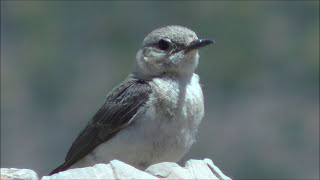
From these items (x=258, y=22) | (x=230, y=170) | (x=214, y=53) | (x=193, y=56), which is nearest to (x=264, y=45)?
(x=258, y=22)

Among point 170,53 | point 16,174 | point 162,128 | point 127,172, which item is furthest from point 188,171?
point 170,53

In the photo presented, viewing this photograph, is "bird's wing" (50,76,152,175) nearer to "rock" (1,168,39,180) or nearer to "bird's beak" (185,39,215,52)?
"bird's beak" (185,39,215,52)

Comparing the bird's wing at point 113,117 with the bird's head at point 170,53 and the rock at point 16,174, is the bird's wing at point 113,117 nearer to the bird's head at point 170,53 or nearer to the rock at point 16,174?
the bird's head at point 170,53

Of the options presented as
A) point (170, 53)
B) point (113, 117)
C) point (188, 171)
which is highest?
point (170, 53)

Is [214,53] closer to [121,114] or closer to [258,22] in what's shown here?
[258,22]

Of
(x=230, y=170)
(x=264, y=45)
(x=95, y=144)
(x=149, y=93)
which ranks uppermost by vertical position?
(x=149, y=93)

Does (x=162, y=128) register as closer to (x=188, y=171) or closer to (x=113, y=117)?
(x=113, y=117)

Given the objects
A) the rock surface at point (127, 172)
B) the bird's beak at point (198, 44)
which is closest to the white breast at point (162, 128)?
the bird's beak at point (198, 44)
